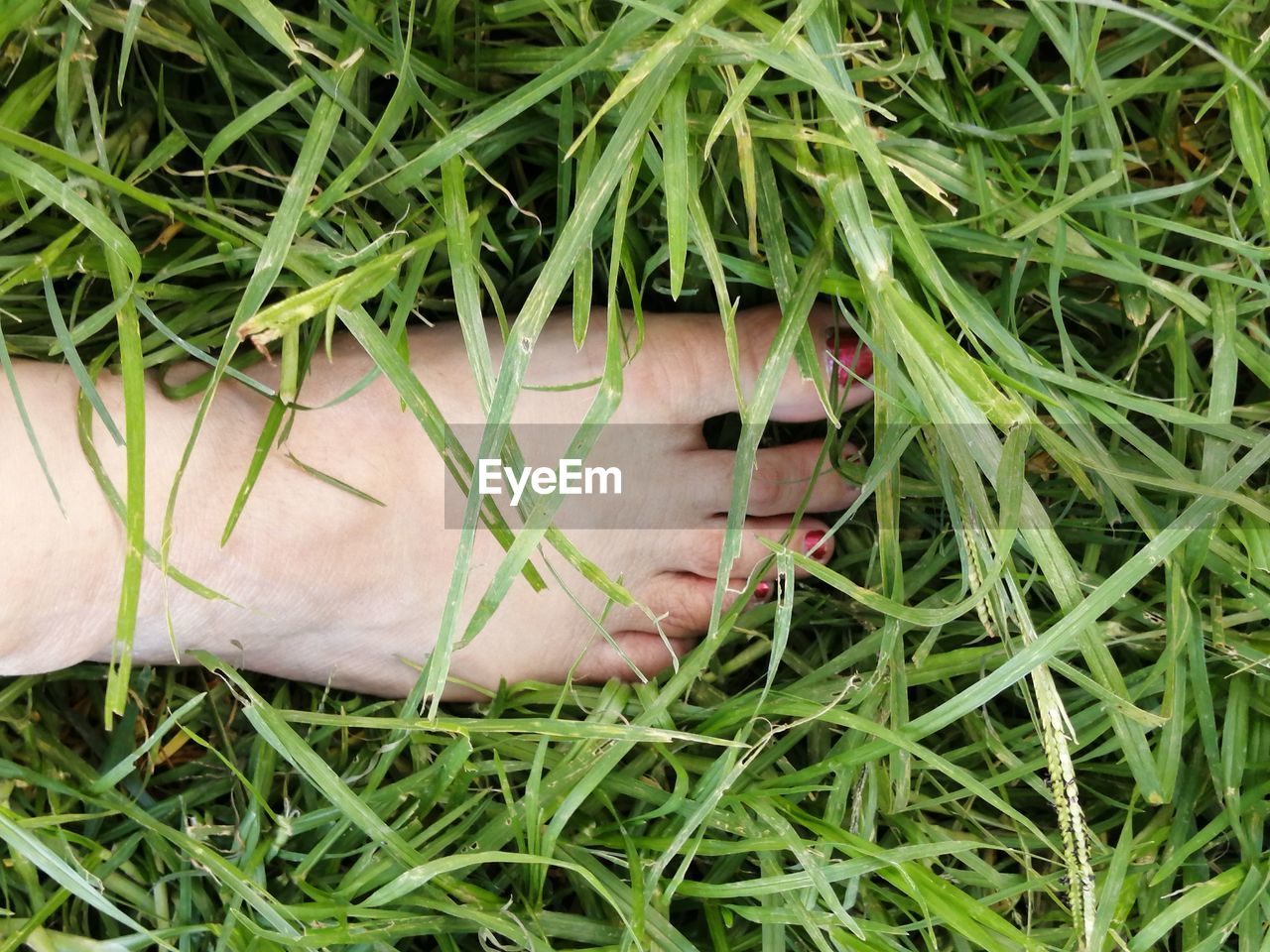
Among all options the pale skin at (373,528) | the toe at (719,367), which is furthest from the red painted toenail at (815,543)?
the toe at (719,367)

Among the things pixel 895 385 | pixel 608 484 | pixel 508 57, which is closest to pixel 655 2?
pixel 508 57

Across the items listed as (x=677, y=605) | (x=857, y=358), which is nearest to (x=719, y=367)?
(x=857, y=358)

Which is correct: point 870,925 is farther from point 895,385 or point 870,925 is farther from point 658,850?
point 895,385

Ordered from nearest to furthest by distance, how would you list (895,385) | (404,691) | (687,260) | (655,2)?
(655,2), (895,385), (687,260), (404,691)

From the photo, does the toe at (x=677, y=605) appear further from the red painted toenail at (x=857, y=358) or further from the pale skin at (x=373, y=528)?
the red painted toenail at (x=857, y=358)

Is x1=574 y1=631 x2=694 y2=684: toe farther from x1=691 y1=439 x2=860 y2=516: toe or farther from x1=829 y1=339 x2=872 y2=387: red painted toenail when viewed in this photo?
x1=829 y1=339 x2=872 y2=387: red painted toenail

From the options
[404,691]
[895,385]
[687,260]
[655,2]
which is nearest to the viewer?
[655,2]
